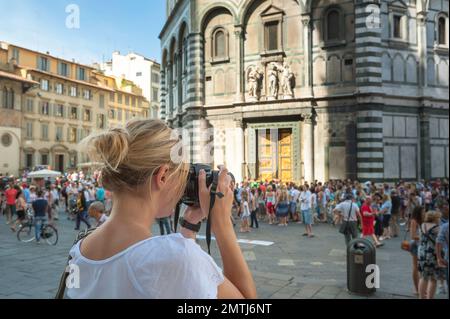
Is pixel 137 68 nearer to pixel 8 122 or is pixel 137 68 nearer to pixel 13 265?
pixel 8 122

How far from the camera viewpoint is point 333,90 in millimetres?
21609

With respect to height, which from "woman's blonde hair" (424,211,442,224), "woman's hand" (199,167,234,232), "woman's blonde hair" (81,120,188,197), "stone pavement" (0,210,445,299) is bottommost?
"stone pavement" (0,210,445,299)

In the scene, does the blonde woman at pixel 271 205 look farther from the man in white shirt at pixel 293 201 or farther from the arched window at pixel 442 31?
the arched window at pixel 442 31

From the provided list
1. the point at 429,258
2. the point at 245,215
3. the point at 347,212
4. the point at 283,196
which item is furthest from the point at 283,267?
the point at 283,196

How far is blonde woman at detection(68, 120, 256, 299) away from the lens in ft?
4.12

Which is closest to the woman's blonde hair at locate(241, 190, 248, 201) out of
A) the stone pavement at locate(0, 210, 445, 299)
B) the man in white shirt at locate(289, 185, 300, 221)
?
the stone pavement at locate(0, 210, 445, 299)

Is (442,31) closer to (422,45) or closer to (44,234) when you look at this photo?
(422,45)

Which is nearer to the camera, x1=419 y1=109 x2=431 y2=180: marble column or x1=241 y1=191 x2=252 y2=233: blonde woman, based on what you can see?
x1=241 y1=191 x2=252 y2=233: blonde woman

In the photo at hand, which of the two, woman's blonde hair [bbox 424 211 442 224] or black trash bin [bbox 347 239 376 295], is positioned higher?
woman's blonde hair [bbox 424 211 442 224]

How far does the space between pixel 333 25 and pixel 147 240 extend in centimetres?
2299

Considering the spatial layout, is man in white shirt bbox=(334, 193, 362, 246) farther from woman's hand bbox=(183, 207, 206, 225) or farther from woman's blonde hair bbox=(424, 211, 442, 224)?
woman's hand bbox=(183, 207, 206, 225)

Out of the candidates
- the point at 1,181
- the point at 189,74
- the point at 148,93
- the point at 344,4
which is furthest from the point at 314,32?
the point at 148,93

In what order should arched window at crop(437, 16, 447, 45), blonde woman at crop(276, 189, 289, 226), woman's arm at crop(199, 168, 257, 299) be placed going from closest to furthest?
woman's arm at crop(199, 168, 257, 299), blonde woman at crop(276, 189, 289, 226), arched window at crop(437, 16, 447, 45)
